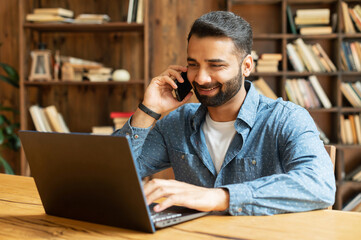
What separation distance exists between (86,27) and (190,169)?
215cm

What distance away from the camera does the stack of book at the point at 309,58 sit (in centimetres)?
329

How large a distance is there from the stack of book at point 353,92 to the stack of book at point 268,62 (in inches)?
20.9

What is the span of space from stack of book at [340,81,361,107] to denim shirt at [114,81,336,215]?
199 centimetres

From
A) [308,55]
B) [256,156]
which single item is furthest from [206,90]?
[308,55]

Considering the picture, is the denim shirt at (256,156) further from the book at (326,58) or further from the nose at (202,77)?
the book at (326,58)

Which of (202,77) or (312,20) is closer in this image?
(202,77)

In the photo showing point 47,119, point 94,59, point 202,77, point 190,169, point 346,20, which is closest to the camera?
point 202,77

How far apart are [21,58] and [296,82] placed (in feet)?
6.94

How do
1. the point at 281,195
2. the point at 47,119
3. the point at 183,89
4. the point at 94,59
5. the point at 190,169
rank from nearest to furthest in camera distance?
the point at 281,195, the point at 190,169, the point at 183,89, the point at 47,119, the point at 94,59

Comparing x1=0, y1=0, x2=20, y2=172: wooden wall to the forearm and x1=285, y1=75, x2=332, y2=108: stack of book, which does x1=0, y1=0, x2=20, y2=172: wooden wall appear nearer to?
x1=285, y1=75, x2=332, y2=108: stack of book

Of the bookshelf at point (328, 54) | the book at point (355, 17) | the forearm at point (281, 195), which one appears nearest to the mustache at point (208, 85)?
the forearm at point (281, 195)

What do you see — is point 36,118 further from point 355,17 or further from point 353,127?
point 355,17

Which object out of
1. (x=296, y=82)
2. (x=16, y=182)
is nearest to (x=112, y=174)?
(x=16, y=182)

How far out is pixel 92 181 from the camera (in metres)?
0.91
